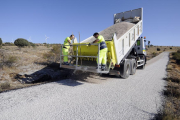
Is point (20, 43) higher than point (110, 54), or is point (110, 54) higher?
point (20, 43)

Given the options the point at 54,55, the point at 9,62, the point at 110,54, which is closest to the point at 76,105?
the point at 110,54

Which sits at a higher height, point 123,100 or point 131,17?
point 131,17

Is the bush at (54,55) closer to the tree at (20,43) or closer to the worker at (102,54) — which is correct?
the worker at (102,54)

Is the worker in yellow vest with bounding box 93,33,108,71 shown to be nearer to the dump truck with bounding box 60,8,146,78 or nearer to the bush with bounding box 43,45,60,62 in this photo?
the dump truck with bounding box 60,8,146,78

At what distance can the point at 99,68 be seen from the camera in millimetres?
4699

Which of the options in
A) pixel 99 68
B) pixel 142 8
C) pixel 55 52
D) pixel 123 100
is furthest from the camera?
pixel 55 52

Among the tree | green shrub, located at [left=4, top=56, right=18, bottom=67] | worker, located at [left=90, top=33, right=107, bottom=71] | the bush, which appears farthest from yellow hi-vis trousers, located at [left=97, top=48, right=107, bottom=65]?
the tree

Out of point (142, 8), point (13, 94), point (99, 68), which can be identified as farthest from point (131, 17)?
point (13, 94)

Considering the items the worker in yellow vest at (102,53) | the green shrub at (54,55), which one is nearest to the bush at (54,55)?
the green shrub at (54,55)

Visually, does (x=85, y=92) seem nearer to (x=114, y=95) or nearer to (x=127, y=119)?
(x=114, y=95)

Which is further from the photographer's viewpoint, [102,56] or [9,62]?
[9,62]

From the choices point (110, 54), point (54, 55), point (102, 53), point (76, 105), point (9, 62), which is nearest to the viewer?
point (76, 105)

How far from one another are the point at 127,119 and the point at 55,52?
10228 millimetres

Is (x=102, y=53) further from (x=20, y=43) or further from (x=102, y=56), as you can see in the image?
(x=20, y=43)
